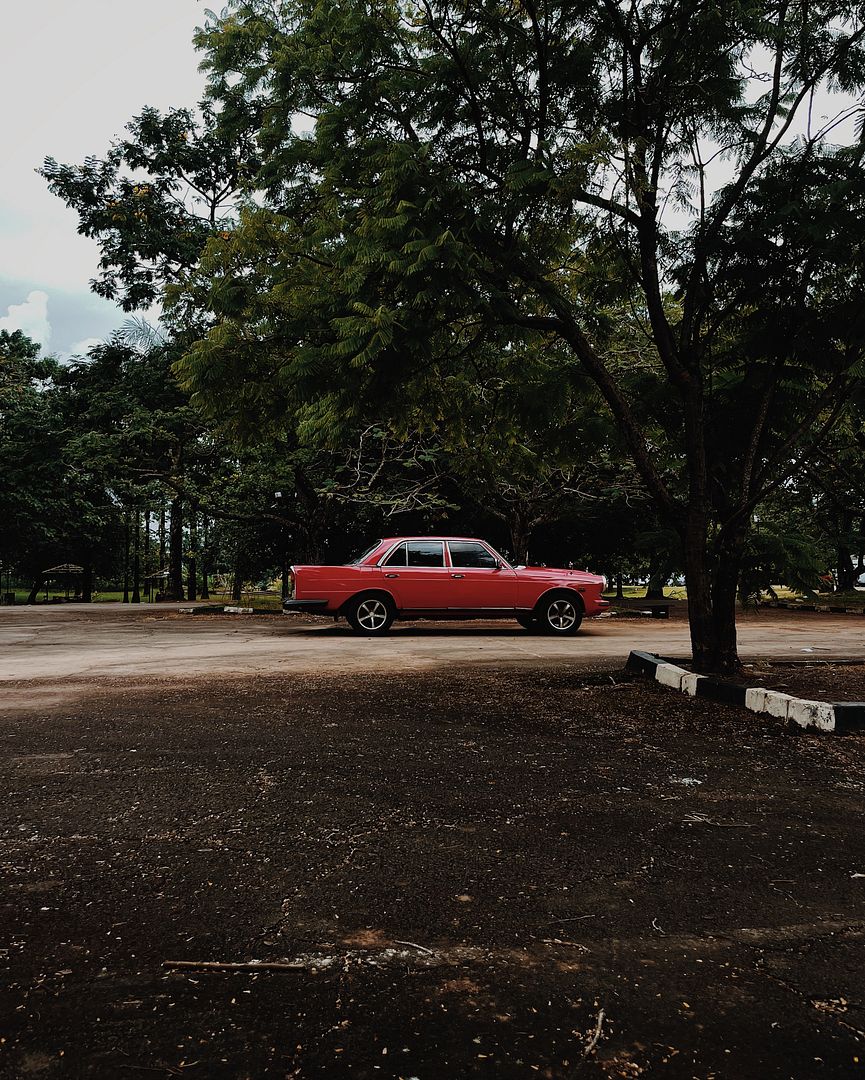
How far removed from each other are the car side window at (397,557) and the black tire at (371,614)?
61cm

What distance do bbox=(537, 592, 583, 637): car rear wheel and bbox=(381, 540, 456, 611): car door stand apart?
1.79 meters

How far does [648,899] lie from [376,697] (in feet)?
13.9

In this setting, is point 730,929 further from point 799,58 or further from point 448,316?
point 799,58

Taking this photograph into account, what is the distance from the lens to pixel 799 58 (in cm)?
695

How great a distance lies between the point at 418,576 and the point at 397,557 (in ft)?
1.68

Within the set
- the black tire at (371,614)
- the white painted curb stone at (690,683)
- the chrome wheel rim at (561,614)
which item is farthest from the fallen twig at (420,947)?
the chrome wheel rim at (561,614)

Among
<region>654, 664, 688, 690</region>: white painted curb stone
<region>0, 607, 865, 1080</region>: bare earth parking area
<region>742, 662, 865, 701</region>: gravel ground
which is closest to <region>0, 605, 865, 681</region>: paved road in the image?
<region>742, 662, 865, 701</region>: gravel ground

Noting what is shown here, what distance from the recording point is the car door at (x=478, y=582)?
44.8 ft

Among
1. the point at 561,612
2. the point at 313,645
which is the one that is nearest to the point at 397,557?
the point at 313,645

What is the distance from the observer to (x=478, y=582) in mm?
13688

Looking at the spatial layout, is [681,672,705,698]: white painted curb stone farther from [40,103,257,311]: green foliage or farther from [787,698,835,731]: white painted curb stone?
[40,103,257,311]: green foliage

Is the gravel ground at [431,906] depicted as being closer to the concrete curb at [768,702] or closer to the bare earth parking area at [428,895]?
the bare earth parking area at [428,895]

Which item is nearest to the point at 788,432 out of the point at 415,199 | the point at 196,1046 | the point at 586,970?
the point at 415,199

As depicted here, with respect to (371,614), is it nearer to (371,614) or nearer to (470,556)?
(371,614)
